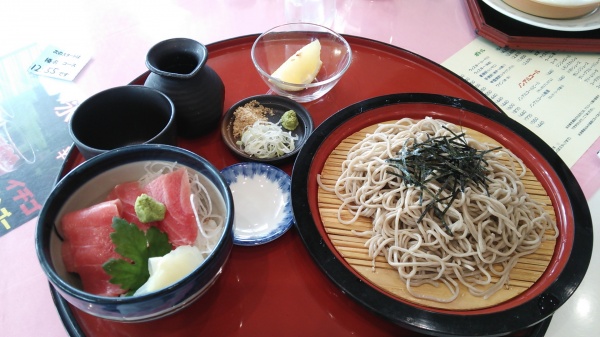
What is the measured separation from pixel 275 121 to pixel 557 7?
1.57 metres

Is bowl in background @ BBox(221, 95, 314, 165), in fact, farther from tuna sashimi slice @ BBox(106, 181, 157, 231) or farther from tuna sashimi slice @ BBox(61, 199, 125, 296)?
tuna sashimi slice @ BBox(61, 199, 125, 296)

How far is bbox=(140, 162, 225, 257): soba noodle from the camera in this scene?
1.16 meters

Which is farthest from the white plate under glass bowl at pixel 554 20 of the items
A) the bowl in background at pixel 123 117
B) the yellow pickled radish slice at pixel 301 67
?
the bowl in background at pixel 123 117

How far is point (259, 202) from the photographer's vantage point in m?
1.38

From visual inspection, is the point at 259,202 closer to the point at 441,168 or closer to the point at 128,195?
the point at 128,195

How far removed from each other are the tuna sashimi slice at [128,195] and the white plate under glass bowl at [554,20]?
2007 mm

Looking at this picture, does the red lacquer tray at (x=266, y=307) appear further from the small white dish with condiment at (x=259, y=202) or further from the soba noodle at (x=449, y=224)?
the soba noodle at (x=449, y=224)

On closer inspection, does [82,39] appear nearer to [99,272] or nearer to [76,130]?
[76,130]

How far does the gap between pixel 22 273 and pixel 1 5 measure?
197 cm

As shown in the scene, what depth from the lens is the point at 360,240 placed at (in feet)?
4.25

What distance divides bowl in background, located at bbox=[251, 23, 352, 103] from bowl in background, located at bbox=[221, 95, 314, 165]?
9cm

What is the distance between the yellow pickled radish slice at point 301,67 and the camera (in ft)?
5.57

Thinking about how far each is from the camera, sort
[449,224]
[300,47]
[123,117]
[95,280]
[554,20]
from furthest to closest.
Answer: [554,20] < [300,47] < [123,117] < [449,224] < [95,280]

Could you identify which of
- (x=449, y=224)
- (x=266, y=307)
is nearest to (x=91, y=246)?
(x=266, y=307)
